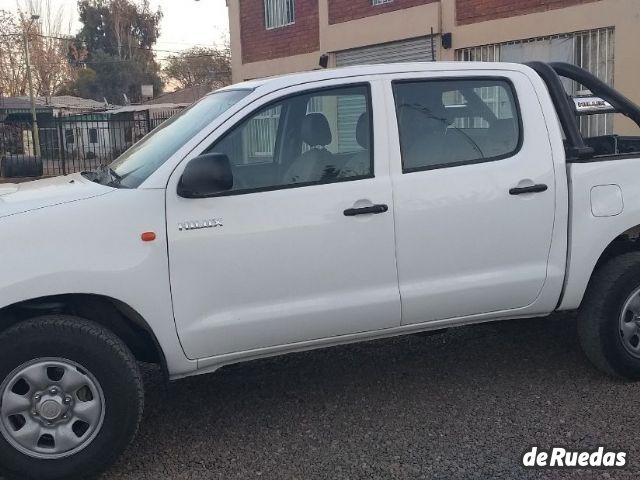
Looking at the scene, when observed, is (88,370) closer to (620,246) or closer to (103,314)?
(103,314)

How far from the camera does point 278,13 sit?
61.0 feet

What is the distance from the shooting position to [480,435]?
3.74 metres

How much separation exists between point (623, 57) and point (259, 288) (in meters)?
9.61

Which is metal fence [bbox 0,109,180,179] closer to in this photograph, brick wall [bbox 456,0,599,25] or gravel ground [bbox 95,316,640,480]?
brick wall [bbox 456,0,599,25]

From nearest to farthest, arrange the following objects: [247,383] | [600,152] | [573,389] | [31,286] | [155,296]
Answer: [31,286] → [155,296] → [573,389] → [247,383] → [600,152]

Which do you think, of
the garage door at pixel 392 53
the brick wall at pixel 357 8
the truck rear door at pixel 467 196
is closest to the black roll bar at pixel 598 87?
the truck rear door at pixel 467 196

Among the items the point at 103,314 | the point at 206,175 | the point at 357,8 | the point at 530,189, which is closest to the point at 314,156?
the point at 206,175

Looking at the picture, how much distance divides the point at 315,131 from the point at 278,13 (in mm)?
15539

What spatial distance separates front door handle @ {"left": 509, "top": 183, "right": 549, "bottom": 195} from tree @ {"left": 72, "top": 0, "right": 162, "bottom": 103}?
56141 mm

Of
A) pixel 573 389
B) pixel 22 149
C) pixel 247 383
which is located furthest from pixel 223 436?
pixel 22 149

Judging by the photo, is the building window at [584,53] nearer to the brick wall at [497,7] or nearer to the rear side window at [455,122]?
the brick wall at [497,7]

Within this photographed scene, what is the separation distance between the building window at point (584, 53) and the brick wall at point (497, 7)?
0.50 meters

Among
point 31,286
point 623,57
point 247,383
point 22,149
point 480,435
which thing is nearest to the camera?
point 31,286

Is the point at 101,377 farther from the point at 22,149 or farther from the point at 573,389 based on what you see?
the point at 22,149
